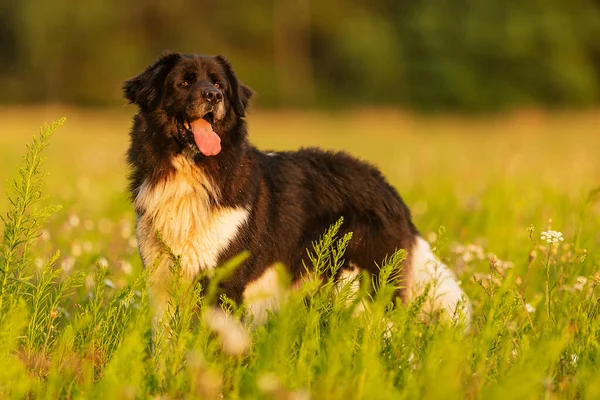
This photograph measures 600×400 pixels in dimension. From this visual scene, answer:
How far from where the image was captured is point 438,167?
15477 mm

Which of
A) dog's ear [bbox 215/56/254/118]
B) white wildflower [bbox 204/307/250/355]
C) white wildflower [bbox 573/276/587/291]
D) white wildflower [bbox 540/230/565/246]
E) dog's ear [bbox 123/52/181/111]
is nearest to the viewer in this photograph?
white wildflower [bbox 204/307/250/355]

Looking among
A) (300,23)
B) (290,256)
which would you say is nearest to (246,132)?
(290,256)

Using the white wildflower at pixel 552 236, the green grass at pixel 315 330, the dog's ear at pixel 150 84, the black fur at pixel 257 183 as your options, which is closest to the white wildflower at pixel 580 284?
the green grass at pixel 315 330

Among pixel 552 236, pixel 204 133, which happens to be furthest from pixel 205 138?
pixel 552 236

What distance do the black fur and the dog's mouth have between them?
53 mm

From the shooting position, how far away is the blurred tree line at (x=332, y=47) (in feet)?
151

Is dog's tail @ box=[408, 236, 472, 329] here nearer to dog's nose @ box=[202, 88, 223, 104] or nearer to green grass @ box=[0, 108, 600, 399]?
green grass @ box=[0, 108, 600, 399]

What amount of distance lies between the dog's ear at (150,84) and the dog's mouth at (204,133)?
0.84 ft

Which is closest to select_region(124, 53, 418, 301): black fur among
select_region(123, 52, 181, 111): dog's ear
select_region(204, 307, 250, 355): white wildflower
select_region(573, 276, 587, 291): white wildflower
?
select_region(123, 52, 181, 111): dog's ear

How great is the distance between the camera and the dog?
454 cm

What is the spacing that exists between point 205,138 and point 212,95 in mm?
269

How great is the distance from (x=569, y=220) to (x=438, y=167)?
7.29 metres

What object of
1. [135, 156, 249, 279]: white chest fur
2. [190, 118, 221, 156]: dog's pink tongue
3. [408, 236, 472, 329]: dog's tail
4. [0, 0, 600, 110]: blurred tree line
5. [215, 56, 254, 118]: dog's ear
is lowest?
[0, 0, 600, 110]: blurred tree line

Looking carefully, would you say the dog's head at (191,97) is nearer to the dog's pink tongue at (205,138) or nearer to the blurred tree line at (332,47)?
the dog's pink tongue at (205,138)
